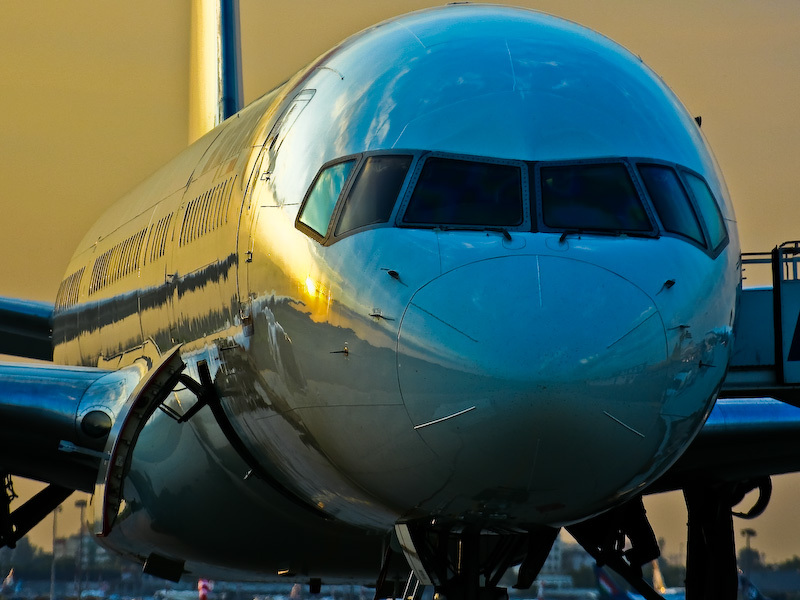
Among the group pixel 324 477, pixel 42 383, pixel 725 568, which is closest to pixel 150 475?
pixel 42 383

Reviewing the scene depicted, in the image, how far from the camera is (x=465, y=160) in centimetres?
871

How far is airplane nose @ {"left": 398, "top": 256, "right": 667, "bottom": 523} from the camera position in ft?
24.9

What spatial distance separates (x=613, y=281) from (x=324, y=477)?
249 centimetres

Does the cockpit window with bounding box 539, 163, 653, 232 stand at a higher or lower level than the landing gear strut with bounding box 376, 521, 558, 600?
higher

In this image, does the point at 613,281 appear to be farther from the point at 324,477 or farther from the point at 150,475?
the point at 150,475

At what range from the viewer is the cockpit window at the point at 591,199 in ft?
27.5

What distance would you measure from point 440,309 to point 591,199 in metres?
1.31

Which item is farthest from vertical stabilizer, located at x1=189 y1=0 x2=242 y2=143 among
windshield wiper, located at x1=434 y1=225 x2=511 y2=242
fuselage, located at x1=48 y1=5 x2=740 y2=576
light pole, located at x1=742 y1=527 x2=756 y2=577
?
light pole, located at x1=742 y1=527 x2=756 y2=577

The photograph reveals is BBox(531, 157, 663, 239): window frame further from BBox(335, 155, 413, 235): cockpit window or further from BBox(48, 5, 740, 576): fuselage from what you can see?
BBox(335, 155, 413, 235): cockpit window

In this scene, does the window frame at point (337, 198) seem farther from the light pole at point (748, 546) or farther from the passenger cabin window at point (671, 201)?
the light pole at point (748, 546)

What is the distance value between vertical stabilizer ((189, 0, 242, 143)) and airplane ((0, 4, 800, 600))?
31.6 ft

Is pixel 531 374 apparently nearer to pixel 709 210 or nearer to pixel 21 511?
pixel 709 210

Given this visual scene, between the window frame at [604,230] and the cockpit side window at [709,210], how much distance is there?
48cm

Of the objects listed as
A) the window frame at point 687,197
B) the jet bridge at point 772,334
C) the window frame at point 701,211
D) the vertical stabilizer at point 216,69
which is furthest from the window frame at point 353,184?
the vertical stabilizer at point 216,69
